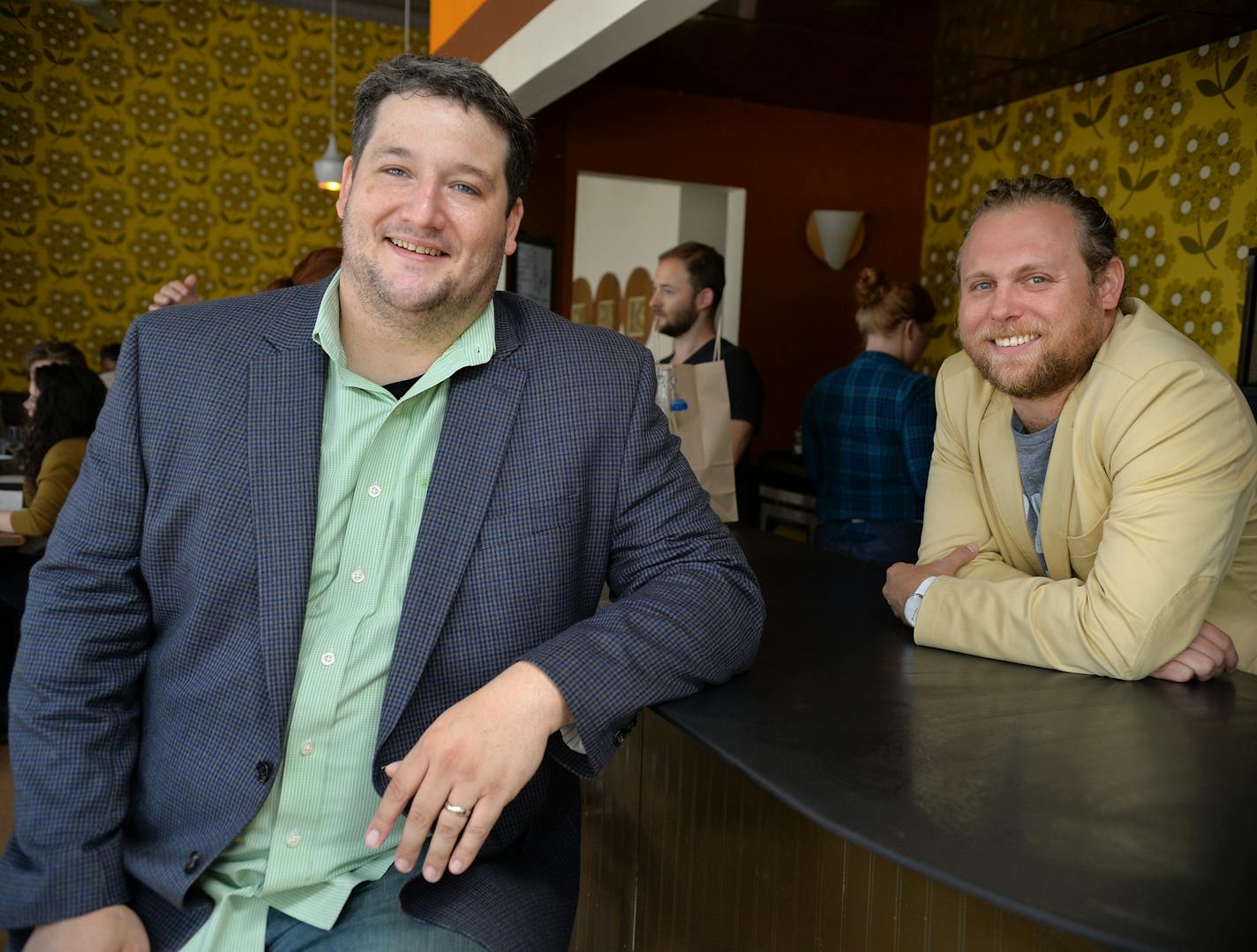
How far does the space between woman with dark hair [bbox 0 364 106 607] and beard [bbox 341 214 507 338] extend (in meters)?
2.68

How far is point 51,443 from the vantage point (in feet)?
11.9

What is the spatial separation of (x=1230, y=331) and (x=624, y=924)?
12.2ft

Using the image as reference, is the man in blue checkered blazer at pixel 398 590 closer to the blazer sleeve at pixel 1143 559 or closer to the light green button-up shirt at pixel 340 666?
the light green button-up shirt at pixel 340 666

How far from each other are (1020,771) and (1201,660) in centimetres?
49

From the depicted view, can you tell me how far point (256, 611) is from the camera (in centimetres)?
117

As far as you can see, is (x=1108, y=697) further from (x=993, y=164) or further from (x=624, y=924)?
(x=993, y=164)

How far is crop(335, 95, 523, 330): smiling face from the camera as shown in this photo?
130 centimetres

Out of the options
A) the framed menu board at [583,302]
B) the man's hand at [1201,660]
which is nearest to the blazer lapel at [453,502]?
the man's hand at [1201,660]

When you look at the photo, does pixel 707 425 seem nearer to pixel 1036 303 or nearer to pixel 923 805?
pixel 1036 303

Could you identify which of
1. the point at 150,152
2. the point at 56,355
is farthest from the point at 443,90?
the point at 150,152

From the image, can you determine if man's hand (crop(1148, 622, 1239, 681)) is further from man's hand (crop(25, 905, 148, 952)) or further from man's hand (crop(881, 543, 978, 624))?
man's hand (crop(25, 905, 148, 952))

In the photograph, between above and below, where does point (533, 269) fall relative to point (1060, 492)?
above

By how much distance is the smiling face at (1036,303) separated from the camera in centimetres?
162

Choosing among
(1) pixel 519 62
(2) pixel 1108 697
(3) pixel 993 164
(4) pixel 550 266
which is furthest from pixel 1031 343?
(3) pixel 993 164
